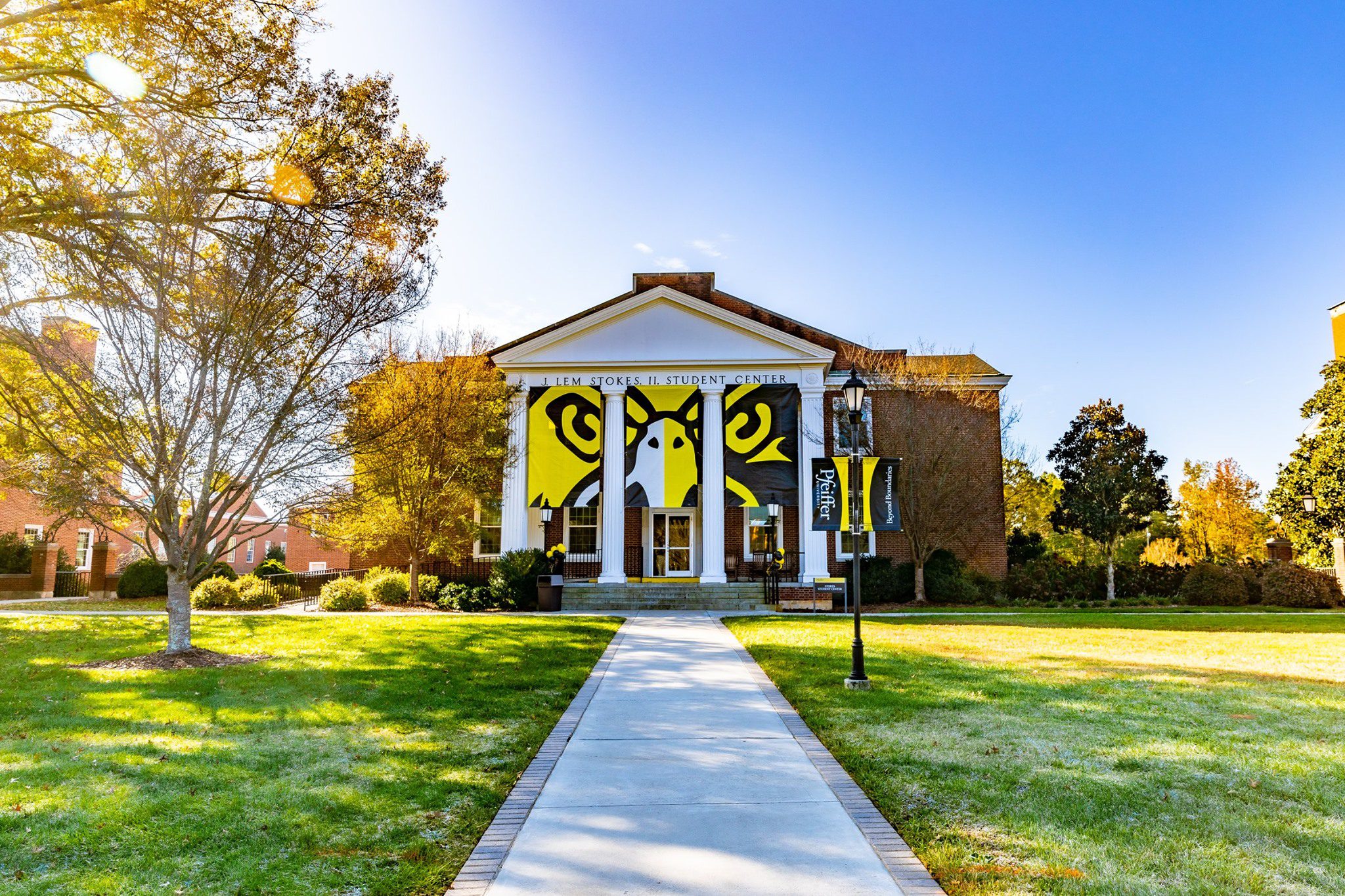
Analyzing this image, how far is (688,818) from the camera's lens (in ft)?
16.7

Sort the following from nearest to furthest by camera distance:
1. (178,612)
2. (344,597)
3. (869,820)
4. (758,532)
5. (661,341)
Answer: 1. (869,820)
2. (178,612)
3. (344,597)
4. (661,341)
5. (758,532)

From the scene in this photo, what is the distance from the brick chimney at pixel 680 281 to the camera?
1273 inches

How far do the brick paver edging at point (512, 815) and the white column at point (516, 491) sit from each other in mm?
17170

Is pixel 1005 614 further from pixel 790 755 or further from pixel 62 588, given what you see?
pixel 62 588

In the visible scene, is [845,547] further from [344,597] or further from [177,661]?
[177,661]

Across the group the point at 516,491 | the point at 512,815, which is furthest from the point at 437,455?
the point at 512,815

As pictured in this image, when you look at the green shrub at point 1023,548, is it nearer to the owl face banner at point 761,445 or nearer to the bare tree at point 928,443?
the bare tree at point 928,443

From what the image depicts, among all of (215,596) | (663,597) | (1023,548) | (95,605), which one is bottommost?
(95,605)

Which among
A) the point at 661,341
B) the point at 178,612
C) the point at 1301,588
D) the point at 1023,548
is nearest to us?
the point at 178,612

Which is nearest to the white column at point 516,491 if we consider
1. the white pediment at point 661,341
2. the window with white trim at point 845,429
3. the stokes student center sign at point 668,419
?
the stokes student center sign at point 668,419

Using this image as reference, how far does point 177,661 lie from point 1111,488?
26.6 m

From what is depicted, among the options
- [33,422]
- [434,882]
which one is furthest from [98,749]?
[33,422]

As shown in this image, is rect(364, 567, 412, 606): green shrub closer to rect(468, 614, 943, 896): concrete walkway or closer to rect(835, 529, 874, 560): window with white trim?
rect(835, 529, 874, 560): window with white trim

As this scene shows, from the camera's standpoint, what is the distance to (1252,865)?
4305mm
